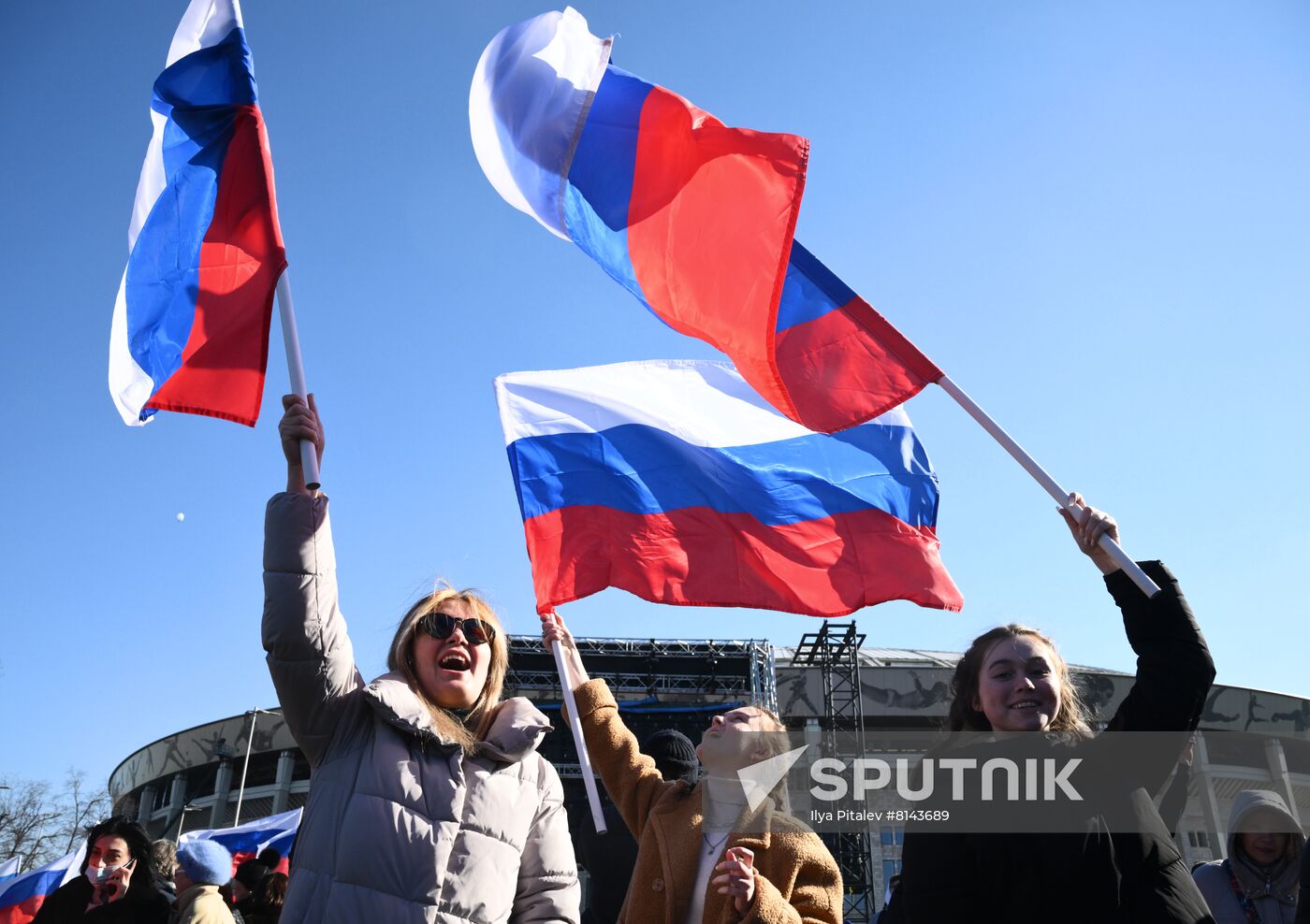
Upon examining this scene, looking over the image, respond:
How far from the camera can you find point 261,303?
434cm

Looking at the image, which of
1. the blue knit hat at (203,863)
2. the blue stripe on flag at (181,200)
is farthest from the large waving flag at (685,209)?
the blue knit hat at (203,863)

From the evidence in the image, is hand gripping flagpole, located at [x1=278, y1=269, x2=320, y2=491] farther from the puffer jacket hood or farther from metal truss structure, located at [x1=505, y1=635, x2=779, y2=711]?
metal truss structure, located at [x1=505, y1=635, x2=779, y2=711]

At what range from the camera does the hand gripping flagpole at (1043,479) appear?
3.04 m

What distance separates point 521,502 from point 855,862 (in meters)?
19.8

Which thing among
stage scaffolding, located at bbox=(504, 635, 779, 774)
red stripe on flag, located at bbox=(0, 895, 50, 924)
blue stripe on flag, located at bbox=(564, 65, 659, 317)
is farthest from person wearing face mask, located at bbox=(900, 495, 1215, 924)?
stage scaffolding, located at bbox=(504, 635, 779, 774)

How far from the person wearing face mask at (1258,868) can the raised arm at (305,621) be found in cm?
323

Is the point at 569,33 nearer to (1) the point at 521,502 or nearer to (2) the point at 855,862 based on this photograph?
(1) the point at 521,502

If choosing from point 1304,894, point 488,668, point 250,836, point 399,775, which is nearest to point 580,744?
point 488,668

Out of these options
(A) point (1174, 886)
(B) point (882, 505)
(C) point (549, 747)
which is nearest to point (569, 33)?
(B) point (882, 505)

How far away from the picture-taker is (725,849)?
3691mm

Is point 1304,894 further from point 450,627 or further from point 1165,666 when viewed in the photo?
point 450,627

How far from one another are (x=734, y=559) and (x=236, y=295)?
2.63m

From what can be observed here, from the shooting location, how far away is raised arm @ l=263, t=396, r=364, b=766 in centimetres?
272

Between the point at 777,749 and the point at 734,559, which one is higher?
the point at 734,559
